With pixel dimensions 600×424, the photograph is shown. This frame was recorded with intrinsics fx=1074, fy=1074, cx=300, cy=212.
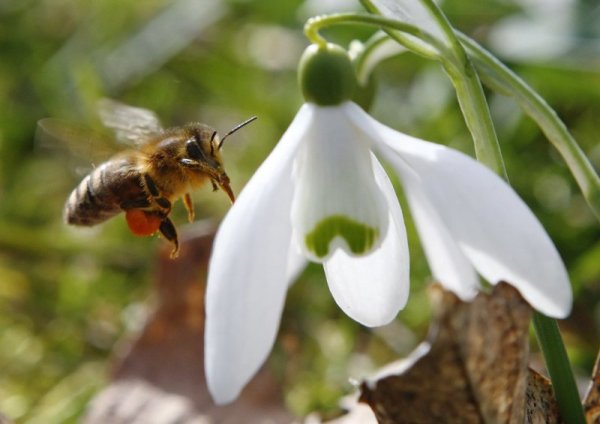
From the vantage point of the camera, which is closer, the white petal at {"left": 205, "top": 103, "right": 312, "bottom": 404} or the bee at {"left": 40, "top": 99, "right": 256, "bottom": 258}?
the white petal at {"left": 205, "top": 103, "right": 312, "bottom": 404}

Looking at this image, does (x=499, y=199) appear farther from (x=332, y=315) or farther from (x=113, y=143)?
(x=332, y=315)

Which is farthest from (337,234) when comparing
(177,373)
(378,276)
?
(177,373)

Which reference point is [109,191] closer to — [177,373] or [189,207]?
[189,207]

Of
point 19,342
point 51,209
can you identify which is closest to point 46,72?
point 51,209

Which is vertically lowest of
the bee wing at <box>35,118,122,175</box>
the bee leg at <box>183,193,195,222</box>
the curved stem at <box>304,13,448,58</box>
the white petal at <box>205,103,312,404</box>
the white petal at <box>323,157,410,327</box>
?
the bee leg at <box>183,193,195,222</box>

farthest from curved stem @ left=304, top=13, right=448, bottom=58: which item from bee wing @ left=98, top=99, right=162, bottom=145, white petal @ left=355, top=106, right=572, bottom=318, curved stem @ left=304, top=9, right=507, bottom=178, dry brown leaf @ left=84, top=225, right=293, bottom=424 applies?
dry brown leaf @ left=84, top=225, right=293, bottom=424

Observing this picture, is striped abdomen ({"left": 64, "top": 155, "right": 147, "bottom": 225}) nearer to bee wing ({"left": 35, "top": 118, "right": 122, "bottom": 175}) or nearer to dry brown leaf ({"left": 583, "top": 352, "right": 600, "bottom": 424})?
bee wing ({"left": 35, "top": 118, "right": 122, "bottom": 175})
